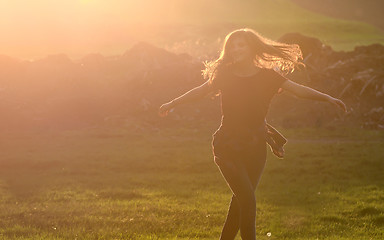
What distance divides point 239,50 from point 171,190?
8145 mm

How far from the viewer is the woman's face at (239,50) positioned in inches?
222

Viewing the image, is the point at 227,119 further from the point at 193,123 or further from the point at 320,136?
the point at 193,123

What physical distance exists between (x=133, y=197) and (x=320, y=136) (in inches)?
576

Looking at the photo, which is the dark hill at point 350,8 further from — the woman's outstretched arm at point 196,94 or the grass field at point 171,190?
the woman's outstretched arm at point 196,94

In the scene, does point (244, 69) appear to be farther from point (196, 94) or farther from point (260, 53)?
point (196, 94)

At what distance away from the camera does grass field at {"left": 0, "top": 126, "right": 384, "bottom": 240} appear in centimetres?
923

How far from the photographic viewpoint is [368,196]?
12211 mm

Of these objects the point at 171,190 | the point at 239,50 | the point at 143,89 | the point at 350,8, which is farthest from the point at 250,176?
the point at 350,8

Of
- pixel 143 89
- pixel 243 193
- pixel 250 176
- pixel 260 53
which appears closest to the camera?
pixel 243 193

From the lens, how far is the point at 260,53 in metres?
5.80

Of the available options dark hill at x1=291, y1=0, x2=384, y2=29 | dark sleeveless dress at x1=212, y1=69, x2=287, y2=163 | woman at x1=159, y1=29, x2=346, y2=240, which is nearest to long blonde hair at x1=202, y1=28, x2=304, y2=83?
woman at x1=159, y1=29, x2=346, y2=240

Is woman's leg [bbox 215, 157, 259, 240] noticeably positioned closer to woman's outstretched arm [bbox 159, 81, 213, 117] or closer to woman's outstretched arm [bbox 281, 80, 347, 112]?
woman's outstretched arm [bbox 159, 81, 213, 117]

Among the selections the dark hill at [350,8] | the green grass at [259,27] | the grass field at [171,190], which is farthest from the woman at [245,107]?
the dark hill at [350,8]

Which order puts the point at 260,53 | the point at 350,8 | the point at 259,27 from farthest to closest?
the point at 350,8, the point at 259,27, the point at 260,53
